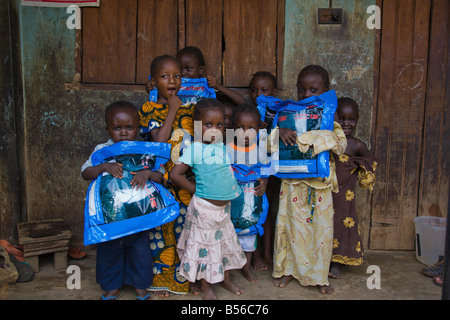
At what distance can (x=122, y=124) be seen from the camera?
7.76ft

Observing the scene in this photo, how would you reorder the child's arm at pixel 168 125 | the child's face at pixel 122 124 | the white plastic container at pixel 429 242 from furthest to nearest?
1. the white plastic container at pixel 429 242
2. the child's arm at pixel 168 125
3. the child's face at pixel 122 124

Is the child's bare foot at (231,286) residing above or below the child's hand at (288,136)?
below

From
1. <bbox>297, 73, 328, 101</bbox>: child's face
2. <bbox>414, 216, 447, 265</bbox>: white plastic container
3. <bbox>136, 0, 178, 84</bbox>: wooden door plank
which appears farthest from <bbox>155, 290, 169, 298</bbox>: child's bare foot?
<bbox>414, 216, 447, 265</bbox>: white plastic container

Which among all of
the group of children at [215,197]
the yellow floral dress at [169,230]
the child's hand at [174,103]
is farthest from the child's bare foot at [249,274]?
the child's hand at [174,103]

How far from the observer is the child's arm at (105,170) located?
2.32 m

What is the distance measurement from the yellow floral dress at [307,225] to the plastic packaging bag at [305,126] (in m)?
0.07

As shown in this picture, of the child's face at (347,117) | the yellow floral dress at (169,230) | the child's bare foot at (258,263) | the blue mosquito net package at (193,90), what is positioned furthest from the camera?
the child's bare foot at (258,263)

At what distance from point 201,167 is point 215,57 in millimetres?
1472

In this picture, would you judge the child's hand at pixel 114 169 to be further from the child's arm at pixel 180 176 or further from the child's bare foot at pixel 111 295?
the child's bare foot at pixel 111 295

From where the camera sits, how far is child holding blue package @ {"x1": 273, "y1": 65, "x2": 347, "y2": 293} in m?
2.65

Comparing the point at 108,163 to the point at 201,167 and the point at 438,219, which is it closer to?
the point at 201,167

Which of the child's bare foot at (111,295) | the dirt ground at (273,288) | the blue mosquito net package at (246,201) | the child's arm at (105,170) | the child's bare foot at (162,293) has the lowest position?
the dirt ground at (273,288)

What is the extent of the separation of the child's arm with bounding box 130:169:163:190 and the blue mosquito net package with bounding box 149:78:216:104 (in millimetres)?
676
